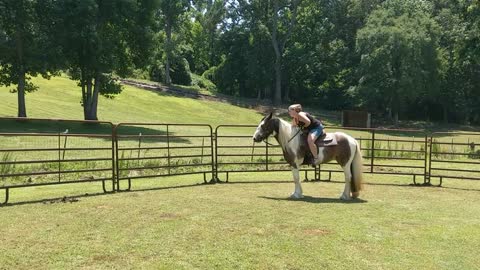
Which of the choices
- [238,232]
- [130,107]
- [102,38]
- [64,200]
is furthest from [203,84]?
[238,232]

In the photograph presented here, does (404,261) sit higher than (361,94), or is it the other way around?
(361,94)

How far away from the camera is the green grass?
5.67 m

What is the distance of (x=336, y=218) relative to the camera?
26.3 feet

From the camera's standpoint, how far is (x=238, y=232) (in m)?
6.93

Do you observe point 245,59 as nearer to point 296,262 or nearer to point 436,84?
point 436,84

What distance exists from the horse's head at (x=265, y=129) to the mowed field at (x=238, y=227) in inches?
52.1

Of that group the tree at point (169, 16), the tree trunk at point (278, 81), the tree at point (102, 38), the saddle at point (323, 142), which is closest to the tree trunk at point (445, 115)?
the tree trunk at point (278, 81)

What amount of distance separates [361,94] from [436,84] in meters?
7.74

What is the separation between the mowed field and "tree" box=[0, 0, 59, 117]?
18563 millimetres

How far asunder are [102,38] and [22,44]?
4.80 metres

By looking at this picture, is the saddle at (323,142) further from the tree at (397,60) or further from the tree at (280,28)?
the tree at (280,28)

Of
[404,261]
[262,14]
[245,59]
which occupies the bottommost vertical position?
[404,261]

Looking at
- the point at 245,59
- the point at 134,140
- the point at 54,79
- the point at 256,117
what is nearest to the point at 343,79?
the point at 245,59

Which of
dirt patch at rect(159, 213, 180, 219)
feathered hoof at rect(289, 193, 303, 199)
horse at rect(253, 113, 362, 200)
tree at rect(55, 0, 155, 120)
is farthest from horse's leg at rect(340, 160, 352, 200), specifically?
tree at rect(55, 0, 155, 120)
